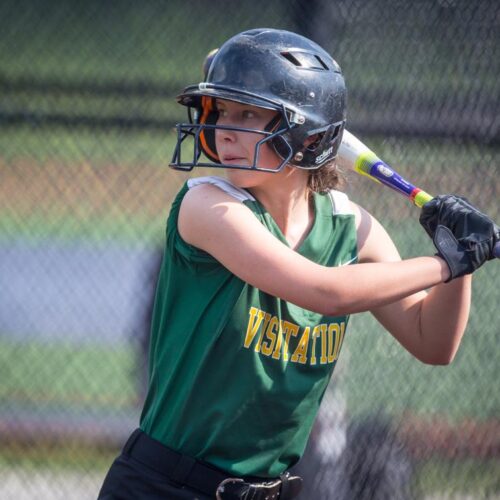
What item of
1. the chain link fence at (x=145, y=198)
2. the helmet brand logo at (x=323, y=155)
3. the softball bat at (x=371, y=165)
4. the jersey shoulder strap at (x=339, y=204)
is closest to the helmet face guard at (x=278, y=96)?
the helmet brand logo at (x=323, y=155)

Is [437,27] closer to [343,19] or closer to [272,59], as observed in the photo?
[343,19]

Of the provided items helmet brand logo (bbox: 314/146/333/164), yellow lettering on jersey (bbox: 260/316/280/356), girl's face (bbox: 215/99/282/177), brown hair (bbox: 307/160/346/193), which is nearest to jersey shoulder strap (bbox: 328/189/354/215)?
brown hair (bbox: 307/160/346/193)

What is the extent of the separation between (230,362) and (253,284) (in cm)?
20

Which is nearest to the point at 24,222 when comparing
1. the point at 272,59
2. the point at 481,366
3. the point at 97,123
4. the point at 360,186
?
the point at 97,123

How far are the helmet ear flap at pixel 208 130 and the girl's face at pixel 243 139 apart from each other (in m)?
0.05

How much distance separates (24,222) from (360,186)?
1071 millimetres

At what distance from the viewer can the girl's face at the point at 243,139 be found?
2.33 meters

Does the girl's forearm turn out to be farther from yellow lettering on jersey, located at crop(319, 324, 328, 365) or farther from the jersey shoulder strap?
the jersey shoulder strap

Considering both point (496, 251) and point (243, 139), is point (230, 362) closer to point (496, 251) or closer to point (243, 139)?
point (243, 139)

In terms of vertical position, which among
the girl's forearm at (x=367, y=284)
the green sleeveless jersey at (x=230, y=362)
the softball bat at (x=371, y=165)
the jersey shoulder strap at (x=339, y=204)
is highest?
the softball bat at (x=371, y=165)

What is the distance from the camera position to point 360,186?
3303 mm

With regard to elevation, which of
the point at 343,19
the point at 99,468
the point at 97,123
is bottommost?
the point at 99,468

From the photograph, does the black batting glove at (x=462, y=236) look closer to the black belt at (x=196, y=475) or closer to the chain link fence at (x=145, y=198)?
the black belt at (x=196, y=475)

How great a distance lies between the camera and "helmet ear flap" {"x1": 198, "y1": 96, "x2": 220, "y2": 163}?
2.44m
